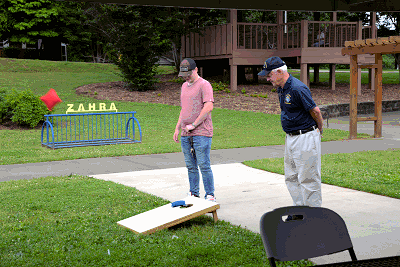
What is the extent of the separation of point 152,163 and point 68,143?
3841 millimetres

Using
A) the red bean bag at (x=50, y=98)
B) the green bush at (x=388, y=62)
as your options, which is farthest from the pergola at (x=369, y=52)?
the green bush at (x=388, y=62)

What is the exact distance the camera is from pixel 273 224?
2471mm

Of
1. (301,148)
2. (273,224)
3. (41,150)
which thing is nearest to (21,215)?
(301,148)

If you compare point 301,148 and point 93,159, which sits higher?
point 301,148

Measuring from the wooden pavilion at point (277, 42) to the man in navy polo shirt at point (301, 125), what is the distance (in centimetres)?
1734

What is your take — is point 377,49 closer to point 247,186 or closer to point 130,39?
point 247,186

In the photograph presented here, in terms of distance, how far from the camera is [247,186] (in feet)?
24.0

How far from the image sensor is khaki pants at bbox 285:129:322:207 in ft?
15.3

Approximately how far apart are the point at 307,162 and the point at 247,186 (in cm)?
276

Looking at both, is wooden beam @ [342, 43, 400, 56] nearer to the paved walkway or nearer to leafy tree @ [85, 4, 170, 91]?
the paved walkway

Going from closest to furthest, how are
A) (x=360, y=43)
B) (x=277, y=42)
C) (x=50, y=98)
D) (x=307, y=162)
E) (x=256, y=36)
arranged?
(x=307, y=162), (x=360, y=43), (x=50, y=98), (x=256, y=36), (x=277, y=42)

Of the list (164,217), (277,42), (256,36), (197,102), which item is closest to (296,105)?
(197,102)

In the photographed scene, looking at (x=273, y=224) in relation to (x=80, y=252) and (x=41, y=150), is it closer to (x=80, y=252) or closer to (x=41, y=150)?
(x=80, y=252)

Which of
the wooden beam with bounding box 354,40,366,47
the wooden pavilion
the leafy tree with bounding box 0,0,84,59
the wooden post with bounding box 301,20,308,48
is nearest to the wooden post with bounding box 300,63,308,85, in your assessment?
the wooden pavilion
